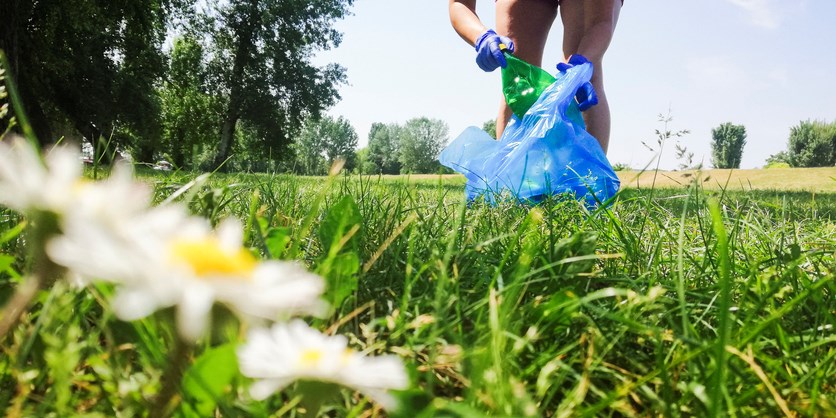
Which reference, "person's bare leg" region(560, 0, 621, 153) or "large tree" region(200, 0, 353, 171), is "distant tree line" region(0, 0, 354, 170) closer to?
"large tree" region(200, 0, 353, 171)

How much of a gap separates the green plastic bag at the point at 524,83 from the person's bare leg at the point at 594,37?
31 cm

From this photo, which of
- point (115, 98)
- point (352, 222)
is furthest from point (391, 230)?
point (115, 98)

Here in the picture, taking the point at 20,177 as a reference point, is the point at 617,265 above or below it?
below

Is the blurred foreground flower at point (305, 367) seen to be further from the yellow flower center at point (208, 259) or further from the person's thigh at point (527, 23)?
the person's thigh at point (527, 23)

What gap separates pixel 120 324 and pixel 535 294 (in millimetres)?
522

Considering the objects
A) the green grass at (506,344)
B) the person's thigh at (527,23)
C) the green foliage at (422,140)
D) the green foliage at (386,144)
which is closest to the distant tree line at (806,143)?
the green foliage at (422,140)

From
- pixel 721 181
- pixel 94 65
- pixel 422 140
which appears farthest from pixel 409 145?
pixel 721 181

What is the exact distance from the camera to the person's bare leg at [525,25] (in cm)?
303

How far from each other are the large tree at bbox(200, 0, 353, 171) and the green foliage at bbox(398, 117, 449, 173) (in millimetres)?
33934

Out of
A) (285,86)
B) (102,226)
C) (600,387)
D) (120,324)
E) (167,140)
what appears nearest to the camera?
(102,226)

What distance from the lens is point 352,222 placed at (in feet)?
2.31

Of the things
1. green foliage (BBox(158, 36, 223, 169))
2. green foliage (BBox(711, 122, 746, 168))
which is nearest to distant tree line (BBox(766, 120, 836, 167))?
green foliage (BBox(711, 122, 746, 168))

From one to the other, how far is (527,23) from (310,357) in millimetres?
3108

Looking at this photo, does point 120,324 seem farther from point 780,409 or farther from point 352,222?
point 780,409
